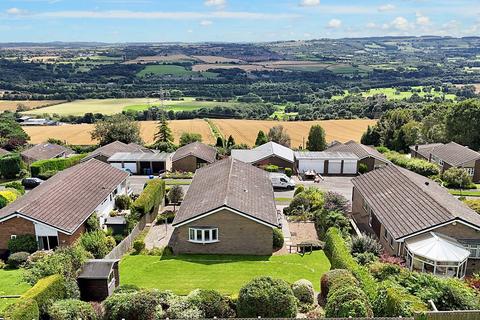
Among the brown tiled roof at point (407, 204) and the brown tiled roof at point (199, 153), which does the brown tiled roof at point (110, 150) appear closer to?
the brown tiled roof at point (199, 153)

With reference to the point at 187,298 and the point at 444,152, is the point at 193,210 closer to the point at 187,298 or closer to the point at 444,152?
the point at 187,298

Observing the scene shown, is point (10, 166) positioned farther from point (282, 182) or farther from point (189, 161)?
point (282, 182)

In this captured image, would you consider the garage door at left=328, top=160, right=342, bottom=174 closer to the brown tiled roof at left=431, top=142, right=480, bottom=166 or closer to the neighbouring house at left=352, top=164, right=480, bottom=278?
the brown tiled roof at left=431, top=142, right=480, bottom=166

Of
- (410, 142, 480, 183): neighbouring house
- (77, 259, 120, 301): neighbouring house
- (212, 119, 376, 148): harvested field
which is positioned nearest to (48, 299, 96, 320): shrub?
(77, 259, 120, 301): neighbouring house

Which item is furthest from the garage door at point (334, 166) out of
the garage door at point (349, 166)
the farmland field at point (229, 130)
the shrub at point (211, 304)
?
the shrub at point (211, 304)

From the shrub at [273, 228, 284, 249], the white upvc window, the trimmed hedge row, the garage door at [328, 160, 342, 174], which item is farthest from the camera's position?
the garage door at [328, 160, 342, 174]

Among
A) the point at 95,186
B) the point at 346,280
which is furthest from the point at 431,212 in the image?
the point at 95,186

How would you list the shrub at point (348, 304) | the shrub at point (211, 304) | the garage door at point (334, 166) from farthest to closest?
1. the garage door at point (334, 166)
2. the shrub at point (211, 304)
3. the shrub at point (348, 304)
